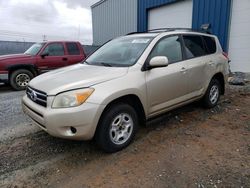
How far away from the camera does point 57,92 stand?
9.70ft

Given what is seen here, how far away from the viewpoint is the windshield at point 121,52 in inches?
146

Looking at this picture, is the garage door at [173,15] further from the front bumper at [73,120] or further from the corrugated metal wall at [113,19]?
the front bumper at [73,120]

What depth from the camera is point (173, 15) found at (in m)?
11.4

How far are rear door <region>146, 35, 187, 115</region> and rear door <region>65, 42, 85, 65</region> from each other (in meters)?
5.71

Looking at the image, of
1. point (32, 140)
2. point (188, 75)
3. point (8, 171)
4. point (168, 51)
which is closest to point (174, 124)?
point (188, 75)

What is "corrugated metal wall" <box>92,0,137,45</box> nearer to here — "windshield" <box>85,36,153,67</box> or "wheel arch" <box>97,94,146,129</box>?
"windshield" <box>85,36,153,67</box>

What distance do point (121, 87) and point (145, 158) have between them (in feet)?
3.34

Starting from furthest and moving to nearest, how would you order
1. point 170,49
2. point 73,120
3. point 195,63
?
point 195,63, point 170,49, point 73,120

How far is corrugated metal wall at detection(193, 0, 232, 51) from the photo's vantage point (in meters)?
8.94

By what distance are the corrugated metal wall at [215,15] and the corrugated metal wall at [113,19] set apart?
4.83 m

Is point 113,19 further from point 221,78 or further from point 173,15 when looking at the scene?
point 221,78

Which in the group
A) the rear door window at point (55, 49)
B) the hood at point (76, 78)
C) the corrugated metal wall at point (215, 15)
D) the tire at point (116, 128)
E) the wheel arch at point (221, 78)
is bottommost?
the tire at point (116, 128)

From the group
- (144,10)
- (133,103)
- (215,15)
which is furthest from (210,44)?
(144,10)

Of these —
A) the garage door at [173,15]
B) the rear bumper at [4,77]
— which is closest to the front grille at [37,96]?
the rear bumper at [4,77]
